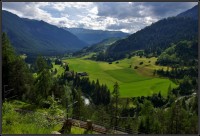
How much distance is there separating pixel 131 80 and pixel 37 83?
105790mm

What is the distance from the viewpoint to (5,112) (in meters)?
12.3

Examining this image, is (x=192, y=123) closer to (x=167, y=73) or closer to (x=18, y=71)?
(x=18, y=71)

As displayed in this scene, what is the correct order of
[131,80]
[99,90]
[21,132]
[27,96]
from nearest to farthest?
[21,132], [27,96], [99,90], [131,80]

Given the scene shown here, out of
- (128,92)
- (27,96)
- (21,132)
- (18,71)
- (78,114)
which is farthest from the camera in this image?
(128,92)

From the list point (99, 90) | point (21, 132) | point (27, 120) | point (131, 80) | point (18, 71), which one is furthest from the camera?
point (131, 80)

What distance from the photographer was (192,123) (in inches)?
2183

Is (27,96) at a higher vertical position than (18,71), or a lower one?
lower

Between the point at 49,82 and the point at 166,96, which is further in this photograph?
the point at 166,96

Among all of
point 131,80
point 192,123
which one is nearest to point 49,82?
point 192,123

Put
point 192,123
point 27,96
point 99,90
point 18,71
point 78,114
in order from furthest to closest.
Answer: point 99,90
point 78,114
point 192,123
point 27,96
point 18,71

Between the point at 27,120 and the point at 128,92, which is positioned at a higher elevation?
the point at 27,120

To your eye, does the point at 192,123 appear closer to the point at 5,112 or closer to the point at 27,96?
the point at 27,96

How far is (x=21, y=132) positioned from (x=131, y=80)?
142 meters

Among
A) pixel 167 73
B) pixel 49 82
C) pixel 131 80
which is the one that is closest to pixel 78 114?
pixel 49 82
